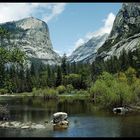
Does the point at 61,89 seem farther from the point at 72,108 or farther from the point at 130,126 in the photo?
the point at 130,126

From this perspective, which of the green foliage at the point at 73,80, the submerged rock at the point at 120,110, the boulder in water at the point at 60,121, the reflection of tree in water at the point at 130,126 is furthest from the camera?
the green foliage at the point at 73,80

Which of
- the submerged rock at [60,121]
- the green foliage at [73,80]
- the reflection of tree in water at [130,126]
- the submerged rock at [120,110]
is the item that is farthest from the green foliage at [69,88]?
the submerged rock at [60,121]

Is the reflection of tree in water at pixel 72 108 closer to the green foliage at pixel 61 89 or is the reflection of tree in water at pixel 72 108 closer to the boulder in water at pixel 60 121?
the boulder in water at pixel 60 121

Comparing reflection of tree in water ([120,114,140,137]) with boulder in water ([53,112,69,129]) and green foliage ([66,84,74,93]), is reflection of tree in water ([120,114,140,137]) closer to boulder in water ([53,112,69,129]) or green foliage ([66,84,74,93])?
boulder in water ([53,112,69,129])

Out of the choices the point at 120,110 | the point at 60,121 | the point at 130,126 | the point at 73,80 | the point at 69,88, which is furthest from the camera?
the point at 73,80

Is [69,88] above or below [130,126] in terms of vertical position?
above

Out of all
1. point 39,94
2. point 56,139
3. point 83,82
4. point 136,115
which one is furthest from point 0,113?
point 83,82

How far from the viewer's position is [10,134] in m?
48.1

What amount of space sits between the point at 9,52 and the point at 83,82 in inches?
4842

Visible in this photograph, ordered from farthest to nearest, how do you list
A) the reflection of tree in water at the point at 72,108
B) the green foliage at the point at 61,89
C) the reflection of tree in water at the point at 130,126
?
the green foliage at the point at 61,89, the reflection of tree in water at the point at 72,108, the reflection of tree in water at the point at 130,126

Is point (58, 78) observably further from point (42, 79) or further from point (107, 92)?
point (107, 92)

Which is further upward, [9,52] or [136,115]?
[9,52]

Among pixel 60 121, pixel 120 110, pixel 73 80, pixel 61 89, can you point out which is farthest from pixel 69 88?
pixel 60 121

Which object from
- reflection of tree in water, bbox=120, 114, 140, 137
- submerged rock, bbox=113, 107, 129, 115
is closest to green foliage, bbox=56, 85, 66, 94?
submerged rock, bbox=113, 107, 129, 115
